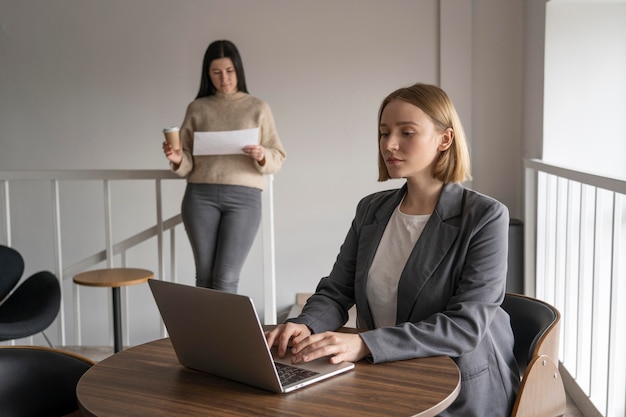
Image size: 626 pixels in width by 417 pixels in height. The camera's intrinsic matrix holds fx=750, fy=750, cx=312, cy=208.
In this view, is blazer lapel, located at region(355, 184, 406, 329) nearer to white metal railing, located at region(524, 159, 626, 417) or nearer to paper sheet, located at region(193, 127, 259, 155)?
white metal railing, located at region(524, 159, 626, 417)

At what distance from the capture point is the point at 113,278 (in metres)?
3.50

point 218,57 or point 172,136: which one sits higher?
point 218,57

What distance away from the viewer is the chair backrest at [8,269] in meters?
3.66

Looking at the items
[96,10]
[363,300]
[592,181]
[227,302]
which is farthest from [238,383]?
[96,10]

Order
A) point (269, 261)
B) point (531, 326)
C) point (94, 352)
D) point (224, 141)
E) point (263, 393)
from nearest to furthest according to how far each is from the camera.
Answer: point (263, 393), point (531, 326), point (224, 141), point (269, 261), point (94, 352)

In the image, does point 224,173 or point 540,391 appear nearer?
point 540,391

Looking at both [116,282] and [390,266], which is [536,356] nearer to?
[390,266]

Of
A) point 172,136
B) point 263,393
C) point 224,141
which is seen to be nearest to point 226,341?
point 263,393

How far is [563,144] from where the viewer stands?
163 inches

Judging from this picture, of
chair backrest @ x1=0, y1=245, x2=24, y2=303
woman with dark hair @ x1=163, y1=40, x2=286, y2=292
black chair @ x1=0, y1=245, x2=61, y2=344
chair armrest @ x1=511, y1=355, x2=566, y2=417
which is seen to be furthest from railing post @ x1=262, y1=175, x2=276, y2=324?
chair armrest @ x1=511, y1=355, x2=566, y2=417

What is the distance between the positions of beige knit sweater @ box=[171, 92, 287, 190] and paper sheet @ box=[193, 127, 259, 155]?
81mm

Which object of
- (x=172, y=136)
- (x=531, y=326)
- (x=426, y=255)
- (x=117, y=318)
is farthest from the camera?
(x=117, y=318)

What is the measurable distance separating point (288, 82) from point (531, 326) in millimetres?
3657

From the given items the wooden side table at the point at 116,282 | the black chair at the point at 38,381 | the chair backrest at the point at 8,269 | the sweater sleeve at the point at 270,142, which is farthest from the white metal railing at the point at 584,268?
the chair backrest at the point at 8,269
